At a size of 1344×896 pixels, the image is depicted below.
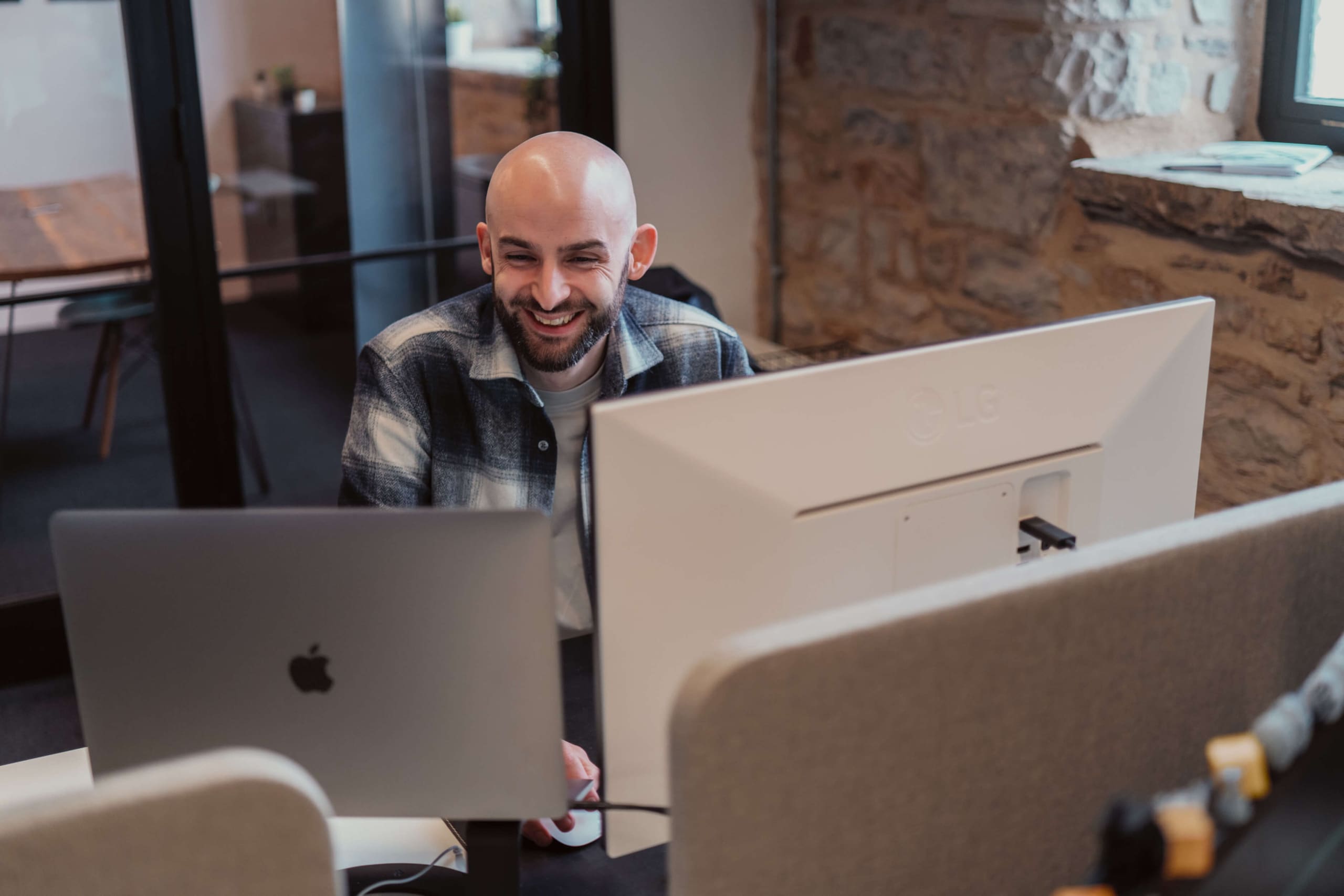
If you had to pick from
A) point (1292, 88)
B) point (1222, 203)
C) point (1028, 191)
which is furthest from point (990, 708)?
point (1292, 88)

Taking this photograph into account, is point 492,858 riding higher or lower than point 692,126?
lower

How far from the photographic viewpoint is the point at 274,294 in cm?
294

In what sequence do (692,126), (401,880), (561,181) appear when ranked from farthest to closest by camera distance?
(692,126) → (561,181) → (401,880)

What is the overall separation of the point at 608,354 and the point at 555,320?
3.8 inches

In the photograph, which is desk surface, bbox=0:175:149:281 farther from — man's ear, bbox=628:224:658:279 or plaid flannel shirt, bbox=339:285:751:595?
man's ear, bbox=628:224:658:279

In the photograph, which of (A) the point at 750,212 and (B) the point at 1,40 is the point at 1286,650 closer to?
(A) the point at 750,212

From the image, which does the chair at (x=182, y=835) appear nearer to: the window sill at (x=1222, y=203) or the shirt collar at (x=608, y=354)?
the shirt collar at (x=608, y=354)

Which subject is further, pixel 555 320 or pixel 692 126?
pixel 692 126

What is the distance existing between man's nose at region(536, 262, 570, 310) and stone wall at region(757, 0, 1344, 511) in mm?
873

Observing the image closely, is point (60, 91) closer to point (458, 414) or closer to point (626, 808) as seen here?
point (458, 414)

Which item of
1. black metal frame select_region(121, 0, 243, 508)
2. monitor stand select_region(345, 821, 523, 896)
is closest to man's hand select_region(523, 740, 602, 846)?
monitor stand select_region(345, 821, 523, 896)

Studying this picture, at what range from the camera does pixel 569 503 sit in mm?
1501

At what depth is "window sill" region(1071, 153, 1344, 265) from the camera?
1928mm

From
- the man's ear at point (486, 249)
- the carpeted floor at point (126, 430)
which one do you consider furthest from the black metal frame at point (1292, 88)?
the carpeted floor at point (126, 430)
